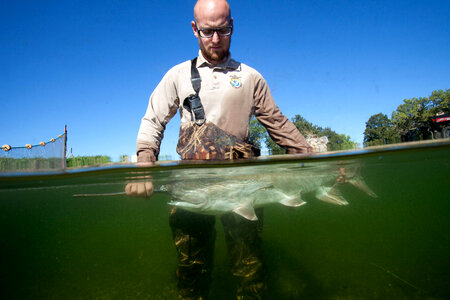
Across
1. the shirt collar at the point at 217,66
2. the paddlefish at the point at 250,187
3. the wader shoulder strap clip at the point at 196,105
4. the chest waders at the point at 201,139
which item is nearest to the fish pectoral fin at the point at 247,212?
the paddlefish at the point at 250,187

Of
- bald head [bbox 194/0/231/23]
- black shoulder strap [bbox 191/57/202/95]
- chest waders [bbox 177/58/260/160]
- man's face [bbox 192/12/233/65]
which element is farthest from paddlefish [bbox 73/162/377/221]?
bald head [bbox 194/0/231/23]

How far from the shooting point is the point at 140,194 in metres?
2.85

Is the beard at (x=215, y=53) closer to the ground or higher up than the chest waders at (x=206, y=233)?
higher up

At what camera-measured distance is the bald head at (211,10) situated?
2742mm

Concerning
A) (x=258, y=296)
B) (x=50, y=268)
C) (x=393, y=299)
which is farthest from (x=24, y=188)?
(x=50, y=268)

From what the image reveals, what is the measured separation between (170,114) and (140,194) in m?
0.96

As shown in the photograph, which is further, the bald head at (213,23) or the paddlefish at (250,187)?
the paddlefish at (250,187)

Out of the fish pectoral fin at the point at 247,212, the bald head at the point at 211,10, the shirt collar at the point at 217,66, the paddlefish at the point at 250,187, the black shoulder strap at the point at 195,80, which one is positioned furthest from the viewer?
the paddlefish at the point at 250,187

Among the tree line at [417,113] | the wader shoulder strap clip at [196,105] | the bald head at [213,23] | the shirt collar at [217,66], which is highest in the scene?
the tree line at [417,113]

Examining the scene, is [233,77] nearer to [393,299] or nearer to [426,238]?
[393,299]

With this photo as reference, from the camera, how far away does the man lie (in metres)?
2.81

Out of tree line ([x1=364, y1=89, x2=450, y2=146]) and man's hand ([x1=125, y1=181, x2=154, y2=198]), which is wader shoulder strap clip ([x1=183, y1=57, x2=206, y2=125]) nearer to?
man's hand ([x1=125, y1=181, x2=154, y2=198])

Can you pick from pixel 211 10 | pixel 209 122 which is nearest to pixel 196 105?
pixel 209 122

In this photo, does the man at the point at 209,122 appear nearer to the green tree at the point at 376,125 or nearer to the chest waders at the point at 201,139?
the chest waders at the point at 201,139
